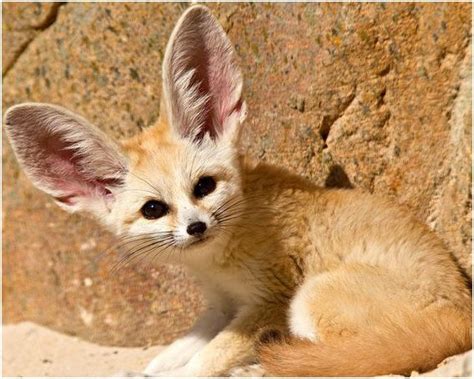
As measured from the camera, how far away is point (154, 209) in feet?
10.3

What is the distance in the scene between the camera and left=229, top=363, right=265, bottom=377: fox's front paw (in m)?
3.16

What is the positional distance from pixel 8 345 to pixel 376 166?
7.82 feet

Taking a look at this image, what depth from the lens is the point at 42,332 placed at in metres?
4.64

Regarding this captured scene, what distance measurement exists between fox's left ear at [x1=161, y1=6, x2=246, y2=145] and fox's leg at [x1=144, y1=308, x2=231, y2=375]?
85 cm

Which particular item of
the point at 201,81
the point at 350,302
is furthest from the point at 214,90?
the point at 350,302

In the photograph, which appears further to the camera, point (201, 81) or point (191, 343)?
point (191, 343)

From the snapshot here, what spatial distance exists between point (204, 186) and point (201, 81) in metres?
0.47

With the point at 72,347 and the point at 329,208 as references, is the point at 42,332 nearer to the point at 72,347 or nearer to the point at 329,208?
the point at 72,347

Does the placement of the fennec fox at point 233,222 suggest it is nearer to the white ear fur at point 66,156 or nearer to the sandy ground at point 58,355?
the white ear fur at point 66,156

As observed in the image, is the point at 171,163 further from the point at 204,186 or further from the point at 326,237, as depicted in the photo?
the point at 326,237

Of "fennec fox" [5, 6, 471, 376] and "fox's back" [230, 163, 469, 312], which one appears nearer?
"fennec fox" [5, 6, 471, 376]

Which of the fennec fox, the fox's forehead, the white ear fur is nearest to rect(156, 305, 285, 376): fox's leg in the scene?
the fennec fox

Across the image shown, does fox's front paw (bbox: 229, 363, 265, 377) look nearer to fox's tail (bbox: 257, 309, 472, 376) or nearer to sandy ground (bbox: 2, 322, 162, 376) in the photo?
fox's tail (bbox: 257, 309, 472, 376)

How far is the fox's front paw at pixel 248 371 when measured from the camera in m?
3.16
